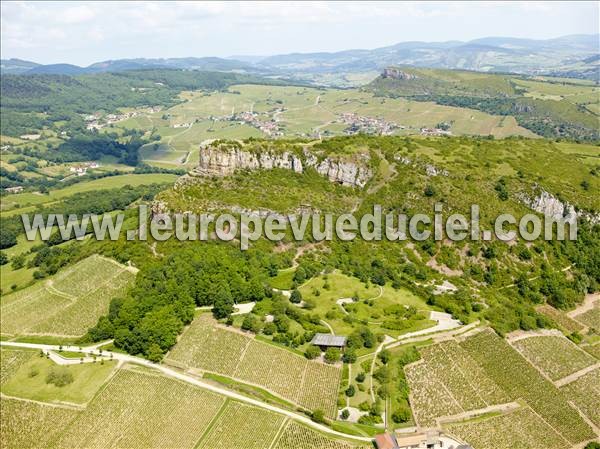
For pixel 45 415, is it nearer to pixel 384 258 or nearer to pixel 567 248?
pixel 384 258

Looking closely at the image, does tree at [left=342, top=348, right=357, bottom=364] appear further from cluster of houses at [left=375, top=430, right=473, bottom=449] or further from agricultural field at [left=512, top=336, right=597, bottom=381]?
agricultural field at [left=512, top=336, right=597, bottom=381]

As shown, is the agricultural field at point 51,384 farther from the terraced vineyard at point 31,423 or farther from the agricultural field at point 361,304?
the agricultural field at point 361,304

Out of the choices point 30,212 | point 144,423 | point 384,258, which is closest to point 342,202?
point 384,258

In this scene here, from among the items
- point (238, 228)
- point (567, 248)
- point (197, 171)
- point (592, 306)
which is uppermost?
point (197, 171)

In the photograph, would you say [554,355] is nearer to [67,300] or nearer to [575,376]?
[575,376]

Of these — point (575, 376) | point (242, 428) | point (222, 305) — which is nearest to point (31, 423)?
point (242, 428)

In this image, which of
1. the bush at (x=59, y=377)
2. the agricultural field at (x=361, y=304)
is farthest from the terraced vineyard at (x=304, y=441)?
the bush at (x=59, y=377)
